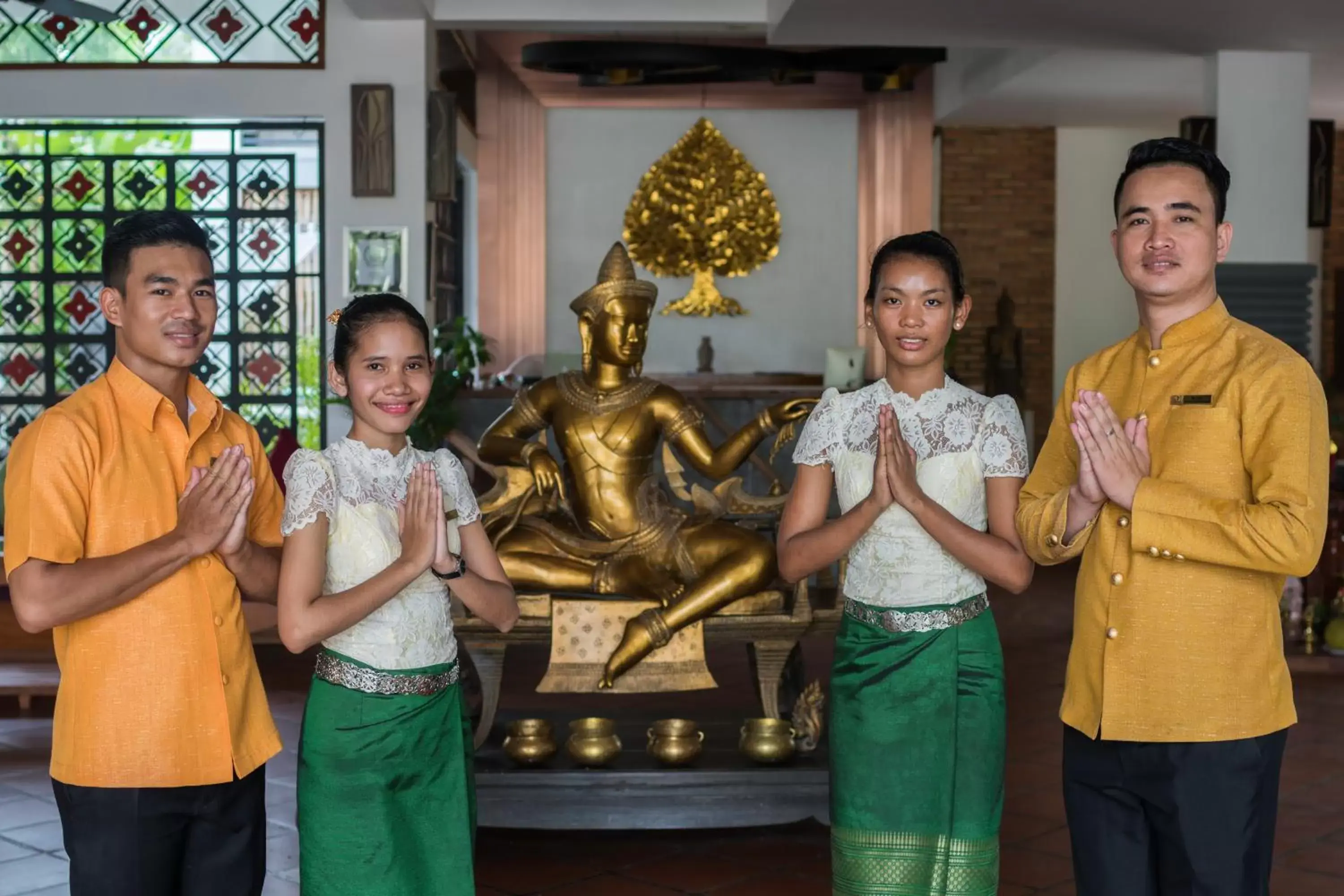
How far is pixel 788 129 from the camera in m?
13.0

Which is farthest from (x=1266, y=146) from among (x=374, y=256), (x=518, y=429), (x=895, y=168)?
(x=518, y=429)

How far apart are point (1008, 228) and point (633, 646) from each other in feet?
27.8

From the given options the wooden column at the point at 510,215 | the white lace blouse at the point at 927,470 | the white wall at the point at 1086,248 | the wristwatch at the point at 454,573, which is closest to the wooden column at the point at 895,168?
the white wall at the point at 1086,248

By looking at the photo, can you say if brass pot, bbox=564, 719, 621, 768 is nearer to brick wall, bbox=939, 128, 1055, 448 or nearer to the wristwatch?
the wristwatch

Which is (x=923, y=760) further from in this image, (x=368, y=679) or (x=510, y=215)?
(x=510, y=215)

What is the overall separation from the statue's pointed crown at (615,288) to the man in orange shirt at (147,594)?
1771mm

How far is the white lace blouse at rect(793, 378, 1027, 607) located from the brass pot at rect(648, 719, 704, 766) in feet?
5.00

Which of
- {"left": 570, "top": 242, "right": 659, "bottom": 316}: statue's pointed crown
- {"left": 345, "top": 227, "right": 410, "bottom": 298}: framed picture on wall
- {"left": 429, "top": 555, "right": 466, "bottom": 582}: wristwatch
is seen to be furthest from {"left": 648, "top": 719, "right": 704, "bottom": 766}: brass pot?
{"left": 345, "top": 227, "right": 410, "bottom": 298}: framed picture on wall

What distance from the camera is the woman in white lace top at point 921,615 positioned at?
8.21 ft

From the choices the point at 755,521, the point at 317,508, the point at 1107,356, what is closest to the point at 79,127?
the point at 755,521

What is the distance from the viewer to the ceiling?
6.88m

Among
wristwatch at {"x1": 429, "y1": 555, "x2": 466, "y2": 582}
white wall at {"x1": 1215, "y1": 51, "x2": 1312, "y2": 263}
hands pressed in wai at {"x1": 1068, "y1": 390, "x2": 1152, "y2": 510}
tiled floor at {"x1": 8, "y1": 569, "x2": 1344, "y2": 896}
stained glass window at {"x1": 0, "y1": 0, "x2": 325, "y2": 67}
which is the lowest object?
tiled floor at {"x1": 8, "y1": 569, "x2": 1344, "y2": 896}

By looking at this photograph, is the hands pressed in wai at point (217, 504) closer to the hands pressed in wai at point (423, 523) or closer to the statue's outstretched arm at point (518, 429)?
the hands pressed in wai at point (423, 523)

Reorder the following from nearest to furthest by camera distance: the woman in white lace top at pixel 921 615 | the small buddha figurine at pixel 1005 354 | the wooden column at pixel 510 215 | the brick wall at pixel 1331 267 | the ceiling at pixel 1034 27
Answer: the woman in white lace top at pixel 921 615
the ceiling at pixel 1034 27
the small buddha figurine at pixel 1005 354
the brick wall at pixel 1331 267
the wooden column at pixel 510 215
